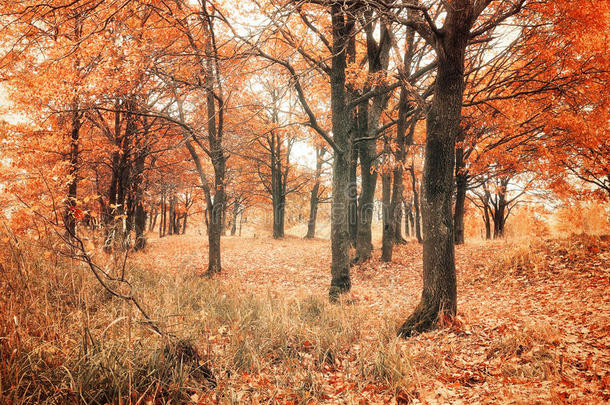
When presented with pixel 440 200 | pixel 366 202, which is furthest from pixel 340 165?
pixel 366 202

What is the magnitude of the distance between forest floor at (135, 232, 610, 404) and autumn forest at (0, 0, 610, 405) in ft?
0.11

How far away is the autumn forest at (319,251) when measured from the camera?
2.88 meters

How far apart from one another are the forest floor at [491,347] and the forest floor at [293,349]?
0.06 feet

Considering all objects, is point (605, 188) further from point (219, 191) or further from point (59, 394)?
point (59, 394)

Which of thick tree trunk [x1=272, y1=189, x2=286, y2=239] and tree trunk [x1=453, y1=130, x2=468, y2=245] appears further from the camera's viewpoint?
thick tree trunk [x1=272, y1=189, x2=286, y2=239]

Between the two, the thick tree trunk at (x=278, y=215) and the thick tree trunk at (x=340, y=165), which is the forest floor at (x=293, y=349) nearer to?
the thick tree trunk at (x=340, y=165)

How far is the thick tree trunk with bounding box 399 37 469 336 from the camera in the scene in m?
4.44

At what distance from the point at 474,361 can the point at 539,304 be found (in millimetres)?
3105

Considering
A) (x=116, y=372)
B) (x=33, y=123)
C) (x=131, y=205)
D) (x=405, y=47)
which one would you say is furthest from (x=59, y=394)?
(x=131, y=205)

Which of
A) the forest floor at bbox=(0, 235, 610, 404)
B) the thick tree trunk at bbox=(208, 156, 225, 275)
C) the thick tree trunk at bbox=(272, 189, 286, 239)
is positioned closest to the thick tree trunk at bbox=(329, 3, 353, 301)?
the forest floor at bbox=(0, 235, 610, 404)

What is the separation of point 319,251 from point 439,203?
10352 mm

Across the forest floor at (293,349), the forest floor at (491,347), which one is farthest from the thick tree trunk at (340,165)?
the forest floor at (293,349)

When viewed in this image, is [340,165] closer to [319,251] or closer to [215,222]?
[215,222]

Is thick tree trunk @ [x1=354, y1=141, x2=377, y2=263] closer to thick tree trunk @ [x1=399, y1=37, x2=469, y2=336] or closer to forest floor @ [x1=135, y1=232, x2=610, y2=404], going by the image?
forest floor @ [x1=135, y1=232, x2=610, y2=404]
